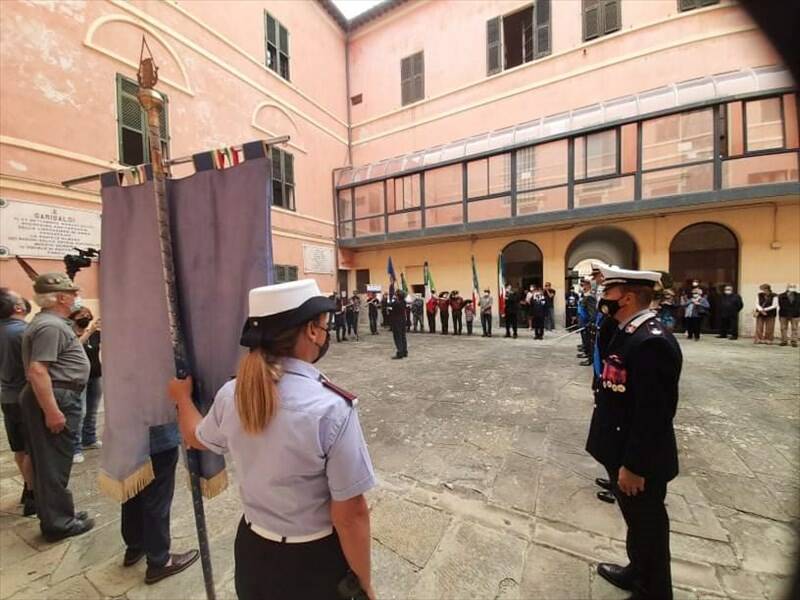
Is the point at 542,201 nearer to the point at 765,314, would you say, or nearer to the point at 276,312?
the point at 765,314

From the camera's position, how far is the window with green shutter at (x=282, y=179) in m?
12.1

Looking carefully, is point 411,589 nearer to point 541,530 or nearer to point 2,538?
point 541,530

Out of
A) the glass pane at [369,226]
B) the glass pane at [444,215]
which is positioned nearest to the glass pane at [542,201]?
the glass pane at [444,215]

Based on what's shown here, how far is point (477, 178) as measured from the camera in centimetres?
1297

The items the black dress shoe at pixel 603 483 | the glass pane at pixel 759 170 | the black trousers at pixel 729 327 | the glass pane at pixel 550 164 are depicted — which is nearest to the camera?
the black dress shoe at pixel 603 483

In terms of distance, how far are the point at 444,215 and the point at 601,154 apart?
5.52m

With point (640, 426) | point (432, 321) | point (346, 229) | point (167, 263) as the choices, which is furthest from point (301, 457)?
point (346, 229)

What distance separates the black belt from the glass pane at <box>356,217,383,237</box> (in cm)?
1290

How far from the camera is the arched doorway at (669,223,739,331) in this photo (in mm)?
10516

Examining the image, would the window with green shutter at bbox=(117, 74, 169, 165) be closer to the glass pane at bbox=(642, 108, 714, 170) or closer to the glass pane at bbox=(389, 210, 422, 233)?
the glass pane at bbox=(389, 210, 422, 233)

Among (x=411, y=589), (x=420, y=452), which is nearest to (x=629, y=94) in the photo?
(x=420, y=452)

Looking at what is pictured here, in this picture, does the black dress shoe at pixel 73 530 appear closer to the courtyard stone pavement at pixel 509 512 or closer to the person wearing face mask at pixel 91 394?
the courtyard stone pavement at pixel 509 512

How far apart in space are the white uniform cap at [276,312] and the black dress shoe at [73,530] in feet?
8.80

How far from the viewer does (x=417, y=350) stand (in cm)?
930
